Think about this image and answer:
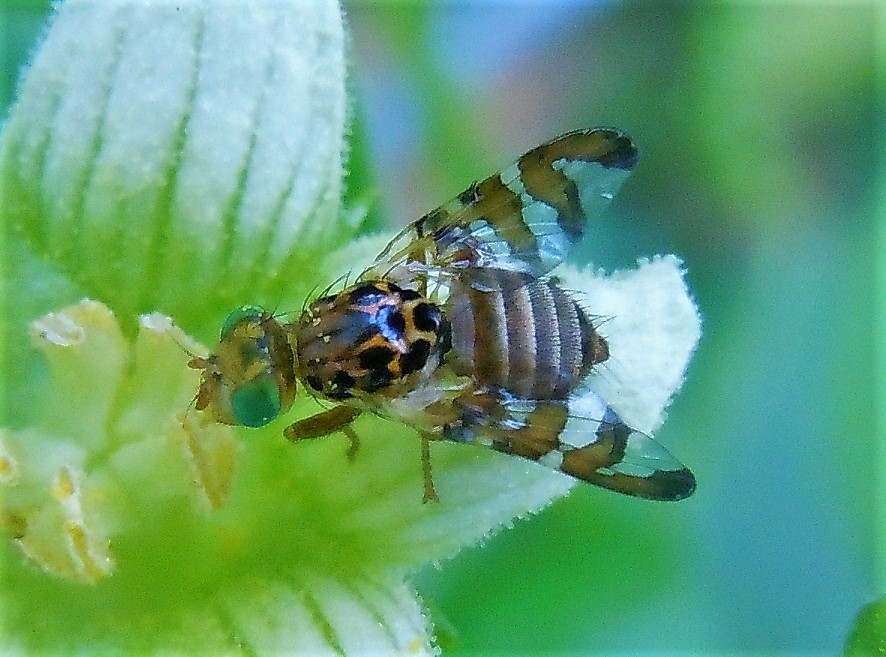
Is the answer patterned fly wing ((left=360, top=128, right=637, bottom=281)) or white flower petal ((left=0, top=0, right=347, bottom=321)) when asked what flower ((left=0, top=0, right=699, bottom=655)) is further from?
patterned fly wing ((left=360, top=128, right=637, bottom=281))

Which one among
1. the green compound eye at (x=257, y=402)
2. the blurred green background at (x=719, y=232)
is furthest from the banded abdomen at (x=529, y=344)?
the blurred green background at (x=719, y=232)

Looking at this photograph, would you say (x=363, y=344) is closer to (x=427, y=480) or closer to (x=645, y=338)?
(x=427, y=480)

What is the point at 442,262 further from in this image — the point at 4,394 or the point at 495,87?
the point at 495,87

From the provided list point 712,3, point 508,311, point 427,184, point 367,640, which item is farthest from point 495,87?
point 367,640

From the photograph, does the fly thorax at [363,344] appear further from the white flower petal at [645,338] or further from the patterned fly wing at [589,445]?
the white flower petal at [645,338]

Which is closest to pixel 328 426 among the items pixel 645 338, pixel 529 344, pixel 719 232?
pixel 529 344

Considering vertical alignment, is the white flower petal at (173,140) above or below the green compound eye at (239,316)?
above
